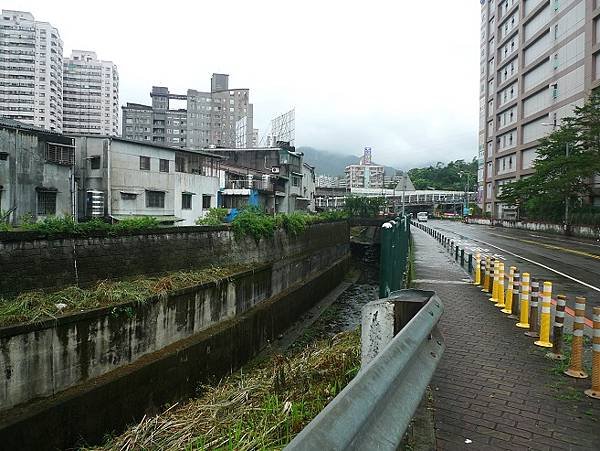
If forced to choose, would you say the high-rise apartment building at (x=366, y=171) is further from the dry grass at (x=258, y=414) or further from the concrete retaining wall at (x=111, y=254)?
the dry grass at (x=258, y=414)

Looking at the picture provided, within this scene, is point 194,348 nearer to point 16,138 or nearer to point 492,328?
point 492,328

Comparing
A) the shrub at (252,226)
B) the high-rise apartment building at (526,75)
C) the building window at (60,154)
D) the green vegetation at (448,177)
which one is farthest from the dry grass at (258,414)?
the green vegetation at (448,177)

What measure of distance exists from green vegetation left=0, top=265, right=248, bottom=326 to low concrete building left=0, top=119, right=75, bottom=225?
1079 cm

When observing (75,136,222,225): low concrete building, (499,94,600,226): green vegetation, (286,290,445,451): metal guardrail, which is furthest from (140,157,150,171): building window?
(499,94,600,226): green vegetation

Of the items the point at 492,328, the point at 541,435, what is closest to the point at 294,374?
the point at 541,435

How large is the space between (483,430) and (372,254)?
3968cm

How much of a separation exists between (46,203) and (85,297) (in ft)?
51.8

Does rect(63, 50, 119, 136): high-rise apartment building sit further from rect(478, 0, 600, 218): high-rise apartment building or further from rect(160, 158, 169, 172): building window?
rect(478, 0, 600, 218): high-rise apartment building

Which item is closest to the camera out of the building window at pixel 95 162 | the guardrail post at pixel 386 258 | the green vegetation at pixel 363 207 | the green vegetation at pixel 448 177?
the guardrail post at pixel 386 258

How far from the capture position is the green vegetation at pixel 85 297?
24.3 feet

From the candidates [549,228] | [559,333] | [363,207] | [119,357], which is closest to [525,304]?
[559,333]

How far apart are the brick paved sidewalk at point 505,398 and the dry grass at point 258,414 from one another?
1.01 metres

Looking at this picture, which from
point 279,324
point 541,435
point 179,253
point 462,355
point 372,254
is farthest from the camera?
point 372,254

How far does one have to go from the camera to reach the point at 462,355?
17.8ft
